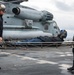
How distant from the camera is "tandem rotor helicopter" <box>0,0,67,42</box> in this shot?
26219 mm

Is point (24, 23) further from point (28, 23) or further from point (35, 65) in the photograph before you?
point (35, 65)

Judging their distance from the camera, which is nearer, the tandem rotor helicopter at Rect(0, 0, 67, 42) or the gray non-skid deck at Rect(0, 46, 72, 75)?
the gray non-skid deck at Rect(0, 46, 72, 75)

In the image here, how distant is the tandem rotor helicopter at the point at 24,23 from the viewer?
2622 cm

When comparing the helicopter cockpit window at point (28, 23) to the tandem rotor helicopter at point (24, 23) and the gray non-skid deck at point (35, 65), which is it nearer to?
the tandem rotor helicopter at point (24, 23)

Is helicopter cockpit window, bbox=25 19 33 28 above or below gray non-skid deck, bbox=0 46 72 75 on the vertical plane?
above

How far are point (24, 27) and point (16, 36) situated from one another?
175cm

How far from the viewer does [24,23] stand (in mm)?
27781

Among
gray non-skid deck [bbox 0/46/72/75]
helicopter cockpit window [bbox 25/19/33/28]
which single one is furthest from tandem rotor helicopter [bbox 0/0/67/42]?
gray non-skid deck [bbox 0/46/72/75]

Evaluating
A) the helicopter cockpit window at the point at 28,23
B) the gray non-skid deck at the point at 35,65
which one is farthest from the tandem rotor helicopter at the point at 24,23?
the gray non-skid deck at the point at 35,65

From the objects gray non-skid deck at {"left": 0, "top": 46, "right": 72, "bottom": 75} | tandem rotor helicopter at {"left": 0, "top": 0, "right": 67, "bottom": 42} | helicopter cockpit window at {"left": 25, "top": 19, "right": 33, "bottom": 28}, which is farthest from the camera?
helicopter cockpit window at {"left": 25, "top": 19, "right": 33, "bottom": 28}

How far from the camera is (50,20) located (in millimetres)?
30312

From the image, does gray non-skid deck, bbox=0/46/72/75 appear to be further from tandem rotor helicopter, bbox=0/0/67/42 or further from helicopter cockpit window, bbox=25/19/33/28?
helicopter cockpit window, bbox=25/19/33/28

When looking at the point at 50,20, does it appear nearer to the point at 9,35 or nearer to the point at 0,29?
the point at 9,35

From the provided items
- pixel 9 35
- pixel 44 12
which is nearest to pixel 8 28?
pixel 9 35
